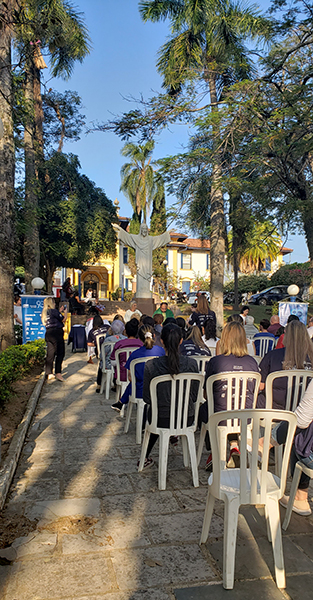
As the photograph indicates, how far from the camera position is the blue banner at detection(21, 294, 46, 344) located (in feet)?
33.7

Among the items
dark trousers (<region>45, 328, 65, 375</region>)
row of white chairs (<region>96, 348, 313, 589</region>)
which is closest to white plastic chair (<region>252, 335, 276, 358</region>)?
dark trousers (<region>45, 328, 65, 375</region>)

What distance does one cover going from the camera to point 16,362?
6.70m

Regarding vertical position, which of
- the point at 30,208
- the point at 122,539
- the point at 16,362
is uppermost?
the point at 30,208

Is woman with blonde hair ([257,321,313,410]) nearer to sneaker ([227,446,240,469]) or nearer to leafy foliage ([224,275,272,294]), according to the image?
sneaker ([227,446,240,469])

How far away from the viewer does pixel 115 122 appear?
38.6 ft

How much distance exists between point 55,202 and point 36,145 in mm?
3595

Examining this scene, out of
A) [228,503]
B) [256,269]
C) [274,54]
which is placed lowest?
[228,503]

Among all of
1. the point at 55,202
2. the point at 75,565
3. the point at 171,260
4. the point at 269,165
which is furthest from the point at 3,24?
the point at 171,260

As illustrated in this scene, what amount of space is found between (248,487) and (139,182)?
32129 mm

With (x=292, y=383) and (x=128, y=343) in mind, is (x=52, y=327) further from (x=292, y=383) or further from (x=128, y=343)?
(x=292, y=383)

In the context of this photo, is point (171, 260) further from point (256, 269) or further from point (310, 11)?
point (310, 11)

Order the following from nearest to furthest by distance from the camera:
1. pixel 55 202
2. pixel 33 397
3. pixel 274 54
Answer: pixel 33 397
pixel 274 54
pixel 55 202

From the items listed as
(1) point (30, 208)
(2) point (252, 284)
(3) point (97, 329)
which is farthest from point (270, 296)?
(3) point (97, 329)

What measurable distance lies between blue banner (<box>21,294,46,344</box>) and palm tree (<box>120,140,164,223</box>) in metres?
23.1
